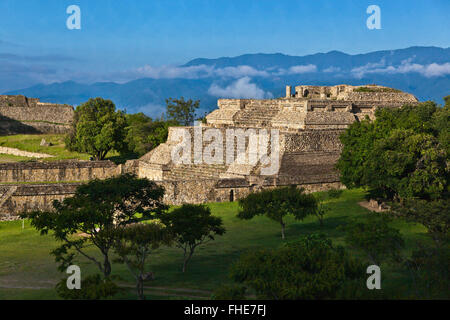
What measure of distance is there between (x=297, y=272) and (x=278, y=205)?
1129cm

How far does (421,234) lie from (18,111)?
5923 centimetres

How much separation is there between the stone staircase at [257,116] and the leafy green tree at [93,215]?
21634 millimetres

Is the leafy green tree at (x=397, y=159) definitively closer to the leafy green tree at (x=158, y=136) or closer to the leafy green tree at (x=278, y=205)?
the leafy green tree at (x=278, y=205)

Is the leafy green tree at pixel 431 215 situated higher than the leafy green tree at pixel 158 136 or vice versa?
the leafy green tree at pixel 158 136

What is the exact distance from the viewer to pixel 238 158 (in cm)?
3972

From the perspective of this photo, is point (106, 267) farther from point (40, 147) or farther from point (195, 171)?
point (40, 147)

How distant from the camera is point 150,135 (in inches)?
2180

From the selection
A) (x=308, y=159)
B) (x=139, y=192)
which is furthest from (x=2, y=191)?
(x=308, y=159)

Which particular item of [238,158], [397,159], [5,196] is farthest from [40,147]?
[397,159]

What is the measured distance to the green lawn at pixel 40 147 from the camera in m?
54.0

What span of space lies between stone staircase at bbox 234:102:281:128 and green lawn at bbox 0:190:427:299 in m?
13.3

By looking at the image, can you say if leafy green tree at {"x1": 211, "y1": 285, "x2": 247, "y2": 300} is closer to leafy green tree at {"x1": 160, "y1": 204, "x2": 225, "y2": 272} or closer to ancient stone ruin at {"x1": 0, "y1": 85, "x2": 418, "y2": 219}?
leafy green tree at {"x1": 160, "y1": 204, "x2": 225, "y2": 272}

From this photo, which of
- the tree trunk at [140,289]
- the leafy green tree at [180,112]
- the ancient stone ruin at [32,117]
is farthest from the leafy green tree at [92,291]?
the ancient stone ruin at [32,117]
